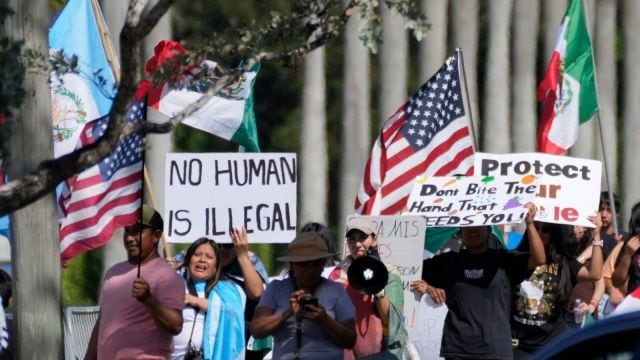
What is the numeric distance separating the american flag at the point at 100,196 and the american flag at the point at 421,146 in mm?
2902

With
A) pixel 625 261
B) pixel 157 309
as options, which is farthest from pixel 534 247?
pixel 157 309

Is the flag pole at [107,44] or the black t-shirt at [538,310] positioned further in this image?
the flag pole at [107,44]

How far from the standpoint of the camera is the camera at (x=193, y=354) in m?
9.74

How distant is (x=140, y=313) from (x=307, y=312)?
103 centimetres

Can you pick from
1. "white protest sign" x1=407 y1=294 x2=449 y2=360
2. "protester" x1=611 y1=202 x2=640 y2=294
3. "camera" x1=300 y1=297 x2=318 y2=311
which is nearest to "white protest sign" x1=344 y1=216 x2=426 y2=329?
"white protest sign" x1=407 y1=294 x2=449 y2=360

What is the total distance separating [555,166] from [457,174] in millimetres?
1718

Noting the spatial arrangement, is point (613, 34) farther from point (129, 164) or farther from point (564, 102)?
point (129, 164)

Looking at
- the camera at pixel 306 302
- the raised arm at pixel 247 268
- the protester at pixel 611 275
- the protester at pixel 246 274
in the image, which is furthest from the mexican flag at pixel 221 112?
the camera at pixel 306 302

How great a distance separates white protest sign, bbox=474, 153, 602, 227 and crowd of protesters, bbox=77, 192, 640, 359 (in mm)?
171

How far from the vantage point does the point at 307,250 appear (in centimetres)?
876

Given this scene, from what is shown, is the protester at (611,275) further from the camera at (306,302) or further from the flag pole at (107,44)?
the flag pole at (107,44)

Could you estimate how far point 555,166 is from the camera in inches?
465

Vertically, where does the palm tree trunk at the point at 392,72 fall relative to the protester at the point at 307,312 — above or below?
above

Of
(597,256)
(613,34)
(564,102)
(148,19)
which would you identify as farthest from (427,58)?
(148,19)
